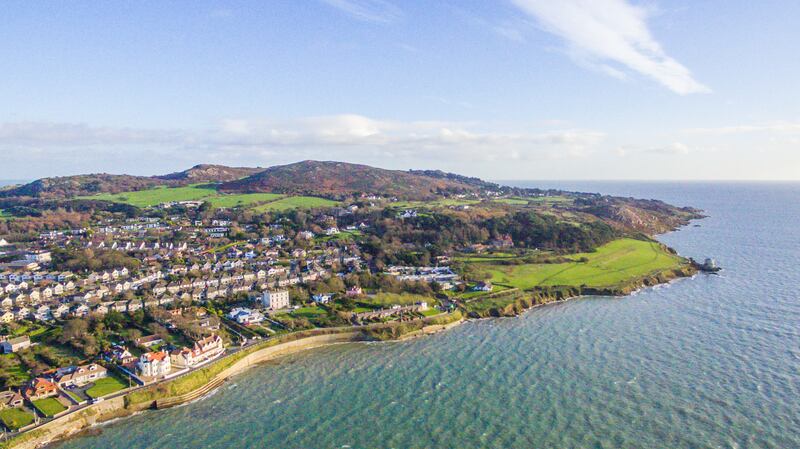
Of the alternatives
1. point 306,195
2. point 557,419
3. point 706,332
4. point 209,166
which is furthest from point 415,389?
point 209,166

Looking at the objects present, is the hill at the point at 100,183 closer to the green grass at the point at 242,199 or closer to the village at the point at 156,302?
the green grass at the point at 242,199

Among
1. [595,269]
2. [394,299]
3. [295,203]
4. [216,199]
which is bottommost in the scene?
[394,299]

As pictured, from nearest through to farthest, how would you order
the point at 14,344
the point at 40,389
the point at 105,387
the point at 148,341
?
the point at 40,389 → the point at 105,387 → the point at 14,344 → the point at 148,341

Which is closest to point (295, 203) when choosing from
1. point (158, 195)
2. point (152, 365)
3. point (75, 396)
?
point (158, 195)

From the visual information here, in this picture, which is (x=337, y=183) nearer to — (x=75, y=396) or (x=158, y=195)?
(x=158, y=195)

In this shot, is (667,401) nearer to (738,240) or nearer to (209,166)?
(738,240)

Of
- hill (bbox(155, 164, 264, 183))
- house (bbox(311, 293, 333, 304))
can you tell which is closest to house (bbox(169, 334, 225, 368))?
house (bbox(311, 293, 333, 304))

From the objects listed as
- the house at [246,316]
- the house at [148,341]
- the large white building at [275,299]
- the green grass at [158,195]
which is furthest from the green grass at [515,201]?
the house at [148,341]
